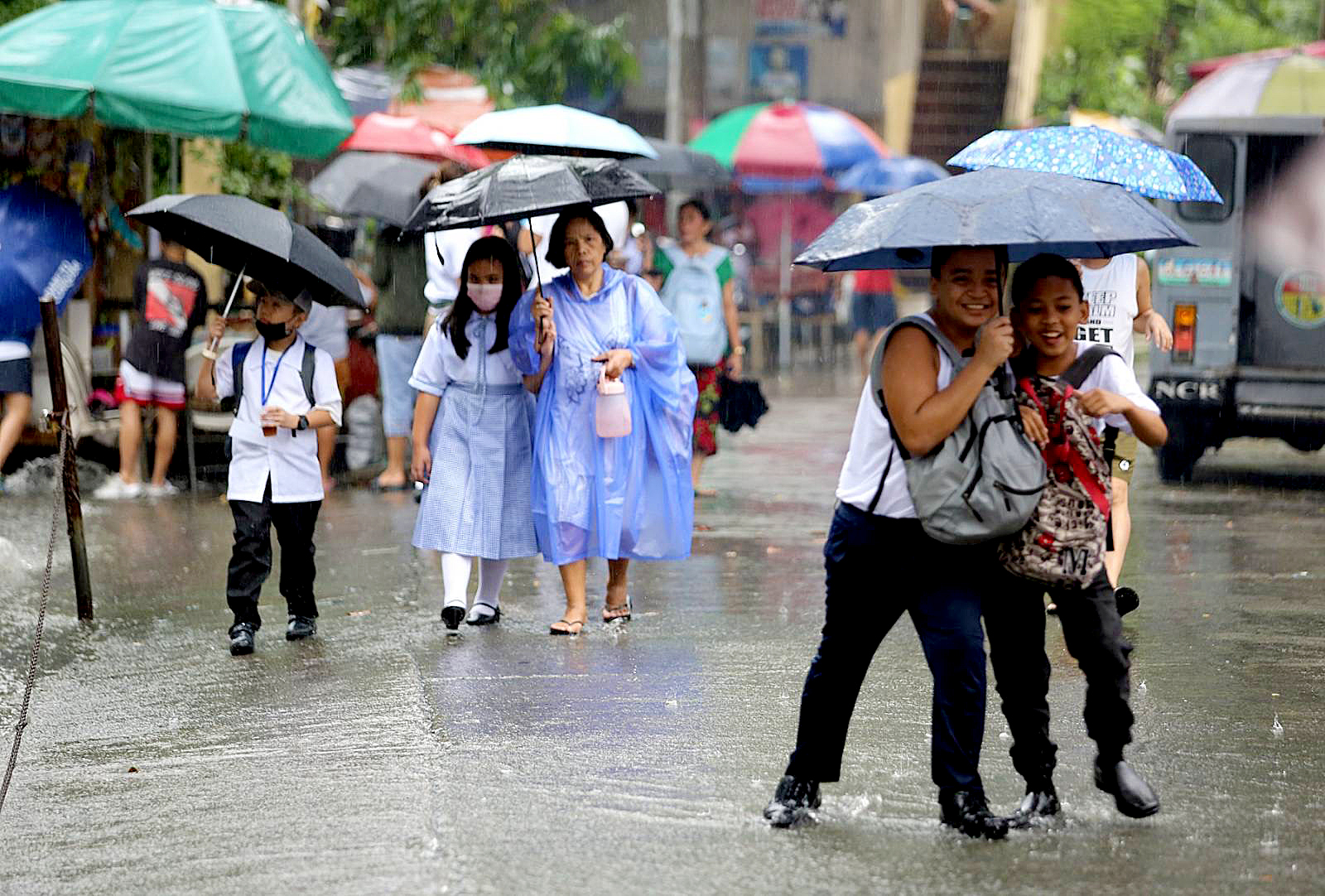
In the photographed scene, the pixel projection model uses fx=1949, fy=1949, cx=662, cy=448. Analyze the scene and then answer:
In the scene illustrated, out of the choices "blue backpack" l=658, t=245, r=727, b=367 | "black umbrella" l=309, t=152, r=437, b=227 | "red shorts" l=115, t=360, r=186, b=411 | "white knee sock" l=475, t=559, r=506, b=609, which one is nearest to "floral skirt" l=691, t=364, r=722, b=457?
"blue backpack" l=658, t=245, r=727, b=367

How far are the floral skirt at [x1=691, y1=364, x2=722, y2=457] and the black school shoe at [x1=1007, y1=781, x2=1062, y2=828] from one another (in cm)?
695

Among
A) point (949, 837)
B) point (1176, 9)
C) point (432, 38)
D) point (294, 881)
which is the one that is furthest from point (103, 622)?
point (1176, 9)

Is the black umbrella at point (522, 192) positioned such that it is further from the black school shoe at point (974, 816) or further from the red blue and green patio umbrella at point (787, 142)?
the red blue and green patio umbrella at point (787, 142)

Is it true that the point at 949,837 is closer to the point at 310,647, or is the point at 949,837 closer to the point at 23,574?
the point at 310,647

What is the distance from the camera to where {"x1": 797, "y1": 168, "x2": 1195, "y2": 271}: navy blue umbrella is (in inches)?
183

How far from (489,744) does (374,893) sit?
1433 millimetres

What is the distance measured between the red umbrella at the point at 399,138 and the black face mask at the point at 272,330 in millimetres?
8229

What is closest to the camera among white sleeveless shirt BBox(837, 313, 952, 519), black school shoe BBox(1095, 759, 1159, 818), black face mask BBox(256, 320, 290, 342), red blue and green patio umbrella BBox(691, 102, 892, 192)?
white sleeveless shirt BBox(837, 313, 952, 519)

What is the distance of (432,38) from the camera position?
21812 mm

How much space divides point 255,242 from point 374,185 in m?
7.00

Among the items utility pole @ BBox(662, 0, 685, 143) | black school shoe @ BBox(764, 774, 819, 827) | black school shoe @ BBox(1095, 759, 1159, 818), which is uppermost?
utility pole @ BBox(662, 0, 685, 143)

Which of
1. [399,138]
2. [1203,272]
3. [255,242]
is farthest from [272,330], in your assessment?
[399,138]

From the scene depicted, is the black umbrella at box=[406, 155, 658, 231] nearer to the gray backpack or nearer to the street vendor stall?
the gray backpack

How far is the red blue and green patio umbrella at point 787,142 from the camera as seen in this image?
2222 centimetres
